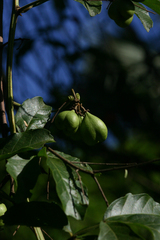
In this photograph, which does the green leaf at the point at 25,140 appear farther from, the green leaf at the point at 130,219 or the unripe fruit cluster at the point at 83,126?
the green leaf at the point at 130,219

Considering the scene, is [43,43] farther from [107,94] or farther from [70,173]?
[70,173]

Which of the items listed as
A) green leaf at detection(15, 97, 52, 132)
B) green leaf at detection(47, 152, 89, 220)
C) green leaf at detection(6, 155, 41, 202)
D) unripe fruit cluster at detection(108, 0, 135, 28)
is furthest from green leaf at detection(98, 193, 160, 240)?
unripe fruit cluster at detection(108, 0, 135, 28)

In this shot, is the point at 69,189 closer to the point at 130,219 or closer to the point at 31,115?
the point at 130,219

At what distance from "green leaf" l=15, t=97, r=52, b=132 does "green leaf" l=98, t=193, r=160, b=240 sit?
33 cm

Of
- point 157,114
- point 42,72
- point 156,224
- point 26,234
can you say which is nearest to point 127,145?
point 157,114

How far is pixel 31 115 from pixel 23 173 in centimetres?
27

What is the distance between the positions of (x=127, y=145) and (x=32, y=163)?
181cm

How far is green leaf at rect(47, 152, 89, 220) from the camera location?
612 mm

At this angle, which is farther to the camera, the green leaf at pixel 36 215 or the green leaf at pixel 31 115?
the green leaf at pixel 31 115

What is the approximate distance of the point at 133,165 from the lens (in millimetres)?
563

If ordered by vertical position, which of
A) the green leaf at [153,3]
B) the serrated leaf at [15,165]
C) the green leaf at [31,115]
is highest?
the green leaf at [153,3]

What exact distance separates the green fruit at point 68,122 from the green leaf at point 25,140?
0.44 feet

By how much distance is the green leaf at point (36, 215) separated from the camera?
24.3 inches

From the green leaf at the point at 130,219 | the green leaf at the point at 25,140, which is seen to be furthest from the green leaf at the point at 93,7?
the green leaf at the point at 130,219
